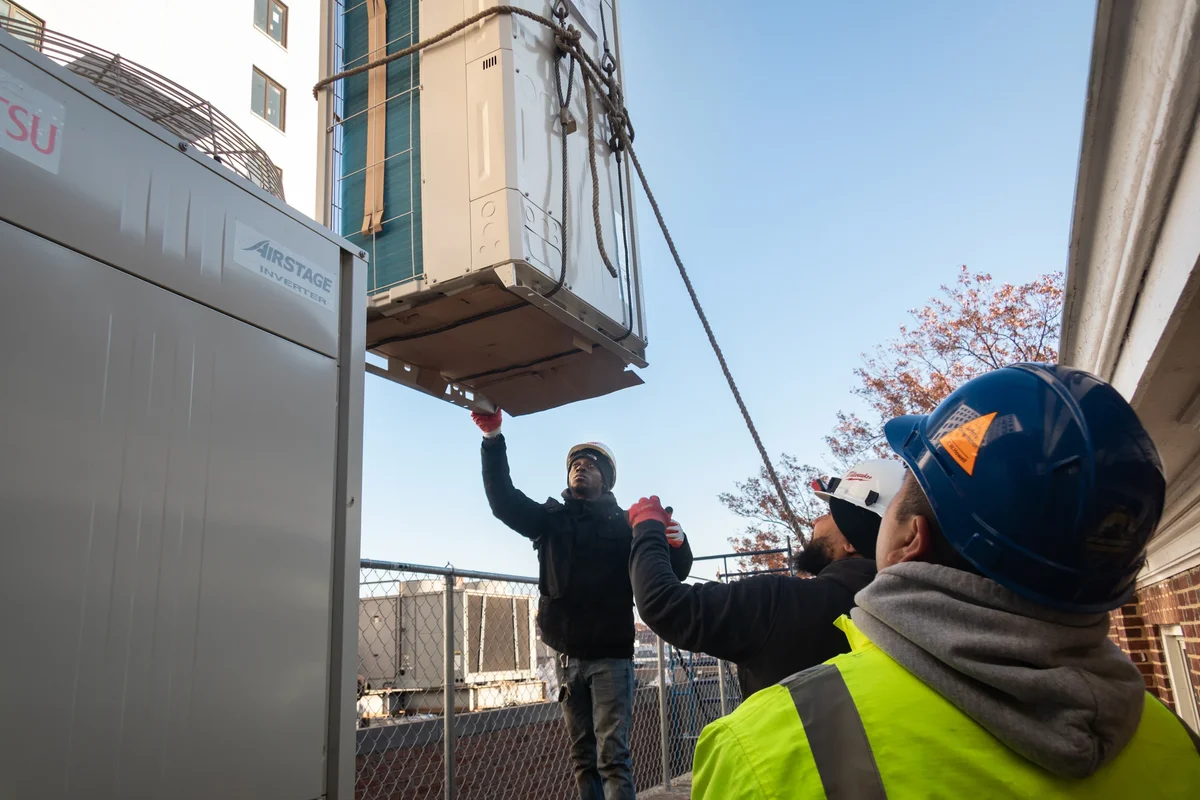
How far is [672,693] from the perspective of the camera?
695cm

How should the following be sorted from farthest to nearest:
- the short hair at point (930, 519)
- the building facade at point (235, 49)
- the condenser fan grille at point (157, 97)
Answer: the building facade at point (235, 49) < the condenser fan grille at point (157, 97) < the short hair at point (930, 519)

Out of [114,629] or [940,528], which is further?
[114,629]

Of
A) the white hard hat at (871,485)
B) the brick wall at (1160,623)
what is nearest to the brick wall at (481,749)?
the white hard hat at (871,485)

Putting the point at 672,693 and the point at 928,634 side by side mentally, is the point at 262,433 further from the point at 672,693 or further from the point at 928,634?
the point at 672,693

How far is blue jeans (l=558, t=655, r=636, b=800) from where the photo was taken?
3.69 m

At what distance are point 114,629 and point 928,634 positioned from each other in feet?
4.69

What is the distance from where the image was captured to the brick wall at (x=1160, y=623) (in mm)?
3459

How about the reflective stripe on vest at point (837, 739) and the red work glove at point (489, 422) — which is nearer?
the reflective stripe on vest at point (837, 739)

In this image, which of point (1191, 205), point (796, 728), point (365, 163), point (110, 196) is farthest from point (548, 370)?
point (796, 728)

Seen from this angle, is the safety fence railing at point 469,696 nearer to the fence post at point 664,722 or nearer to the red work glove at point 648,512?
the fence post at point 664,722

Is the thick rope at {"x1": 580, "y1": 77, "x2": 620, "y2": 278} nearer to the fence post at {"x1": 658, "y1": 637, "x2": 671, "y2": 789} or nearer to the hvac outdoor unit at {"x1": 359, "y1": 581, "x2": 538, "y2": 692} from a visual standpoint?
the hvac outdoor unit at {"x1": 359, "y1": 581, "x2": 538, "y2": 692}

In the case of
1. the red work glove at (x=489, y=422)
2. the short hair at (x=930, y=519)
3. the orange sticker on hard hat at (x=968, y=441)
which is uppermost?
the red work glove at (x=489, y=422)

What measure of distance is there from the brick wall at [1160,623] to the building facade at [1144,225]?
810 millimetres

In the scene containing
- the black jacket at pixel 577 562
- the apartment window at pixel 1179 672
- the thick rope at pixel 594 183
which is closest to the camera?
the thick rope at pixel 594 183
